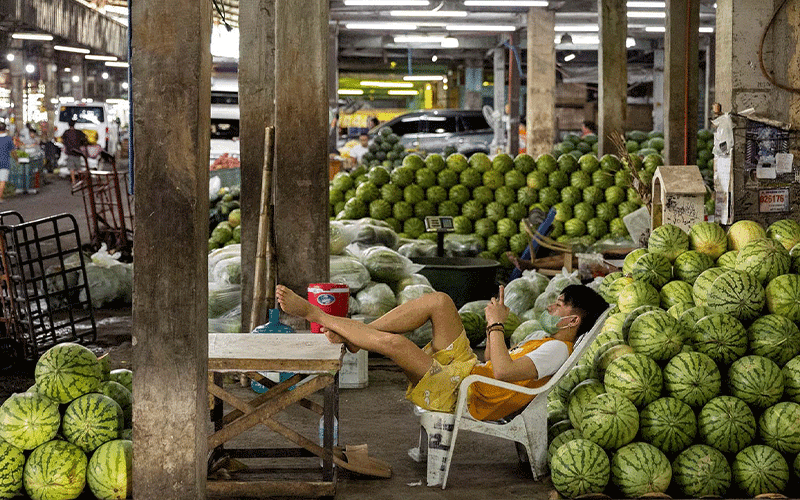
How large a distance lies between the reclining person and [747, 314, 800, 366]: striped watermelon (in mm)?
777

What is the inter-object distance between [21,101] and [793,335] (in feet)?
113

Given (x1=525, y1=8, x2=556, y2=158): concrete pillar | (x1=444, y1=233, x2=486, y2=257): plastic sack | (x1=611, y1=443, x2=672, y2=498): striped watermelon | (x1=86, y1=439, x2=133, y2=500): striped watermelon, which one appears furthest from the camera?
(x1=525, y1=8, x2=556, y2=158): concrete pillar

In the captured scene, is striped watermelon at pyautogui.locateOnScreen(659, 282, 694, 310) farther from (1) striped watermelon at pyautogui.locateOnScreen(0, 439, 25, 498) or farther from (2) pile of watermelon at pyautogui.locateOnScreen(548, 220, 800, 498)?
(1) striped watermelon at pyautogui.locateOnScreen(0, 439, 25, 498)

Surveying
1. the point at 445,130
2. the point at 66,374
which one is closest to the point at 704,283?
the point at 66,374

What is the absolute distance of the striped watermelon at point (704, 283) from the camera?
5.44 meters

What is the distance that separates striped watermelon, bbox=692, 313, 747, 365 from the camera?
4.93 metres

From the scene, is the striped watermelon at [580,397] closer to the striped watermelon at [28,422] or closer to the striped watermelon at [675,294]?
the striped watermelon at [675,294]

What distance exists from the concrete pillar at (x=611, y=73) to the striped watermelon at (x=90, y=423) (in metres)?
9.77

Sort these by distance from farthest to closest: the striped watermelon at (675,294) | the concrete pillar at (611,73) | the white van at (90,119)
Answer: the white van at (90,119) < the concrete pillar at (611,73) < the striped watermelon at (675,294)

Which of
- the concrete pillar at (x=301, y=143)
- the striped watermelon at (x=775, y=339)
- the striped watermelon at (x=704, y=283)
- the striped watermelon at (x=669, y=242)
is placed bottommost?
the striped watermelon at (x=775, y=339)

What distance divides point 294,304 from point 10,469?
1553 millimetres

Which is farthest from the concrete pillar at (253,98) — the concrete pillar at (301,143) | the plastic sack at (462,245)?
the plastic sack at (462,245)

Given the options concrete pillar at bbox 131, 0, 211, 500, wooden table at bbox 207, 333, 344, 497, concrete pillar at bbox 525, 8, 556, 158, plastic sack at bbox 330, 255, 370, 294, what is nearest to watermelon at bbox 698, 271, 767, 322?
wooden table at bbox 207, 333, 344, 497

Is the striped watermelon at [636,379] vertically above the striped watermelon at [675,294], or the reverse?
the striped watermelon at [675,294]
